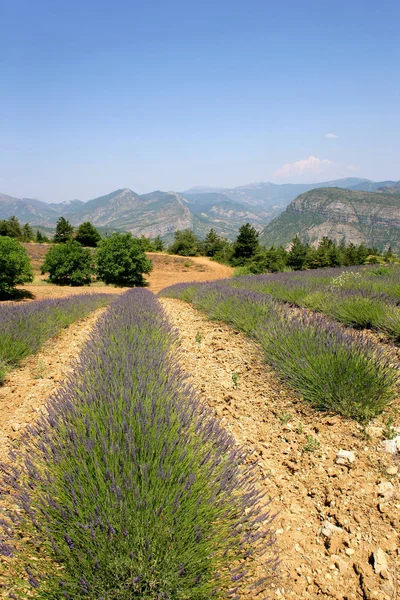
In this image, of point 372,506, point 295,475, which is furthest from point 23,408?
point 372,506

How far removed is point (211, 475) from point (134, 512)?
0.48 m

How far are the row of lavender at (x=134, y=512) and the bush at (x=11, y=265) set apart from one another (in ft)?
55.7

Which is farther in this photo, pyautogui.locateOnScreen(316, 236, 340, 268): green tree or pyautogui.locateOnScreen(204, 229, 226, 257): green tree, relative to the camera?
pyautogui.locateOnScreen(204, 229, 226, 257): green tree

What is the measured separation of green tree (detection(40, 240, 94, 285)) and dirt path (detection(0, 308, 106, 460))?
1774 cm

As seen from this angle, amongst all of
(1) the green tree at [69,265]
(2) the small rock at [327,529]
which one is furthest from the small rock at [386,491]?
(1) the green tree at [69,265]

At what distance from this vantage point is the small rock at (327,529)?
1729 mm

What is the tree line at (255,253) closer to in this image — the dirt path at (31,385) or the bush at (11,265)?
the bush at (11,265)

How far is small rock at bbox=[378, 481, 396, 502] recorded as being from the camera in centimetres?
186

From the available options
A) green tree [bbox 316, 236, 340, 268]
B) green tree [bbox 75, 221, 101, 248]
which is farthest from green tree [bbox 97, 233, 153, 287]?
green tree [bbox 316, 236, 340, 268]

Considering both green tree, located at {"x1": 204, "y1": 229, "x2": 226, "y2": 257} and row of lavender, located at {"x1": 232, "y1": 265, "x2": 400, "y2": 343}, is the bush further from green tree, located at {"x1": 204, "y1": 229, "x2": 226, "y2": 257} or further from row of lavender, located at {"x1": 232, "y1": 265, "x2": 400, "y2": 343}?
green tree, located at {"x1": 204, "y1": 229, "x2": 226, "y2": 257}

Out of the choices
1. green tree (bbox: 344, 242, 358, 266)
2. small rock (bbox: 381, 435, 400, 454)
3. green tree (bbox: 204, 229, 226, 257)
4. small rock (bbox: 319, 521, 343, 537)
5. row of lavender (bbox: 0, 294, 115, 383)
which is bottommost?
green tree (bbox: 344, 242, 358, 266)

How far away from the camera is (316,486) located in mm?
2078

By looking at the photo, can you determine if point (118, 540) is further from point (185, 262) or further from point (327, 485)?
point (185, 262)

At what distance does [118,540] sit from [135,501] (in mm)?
147
